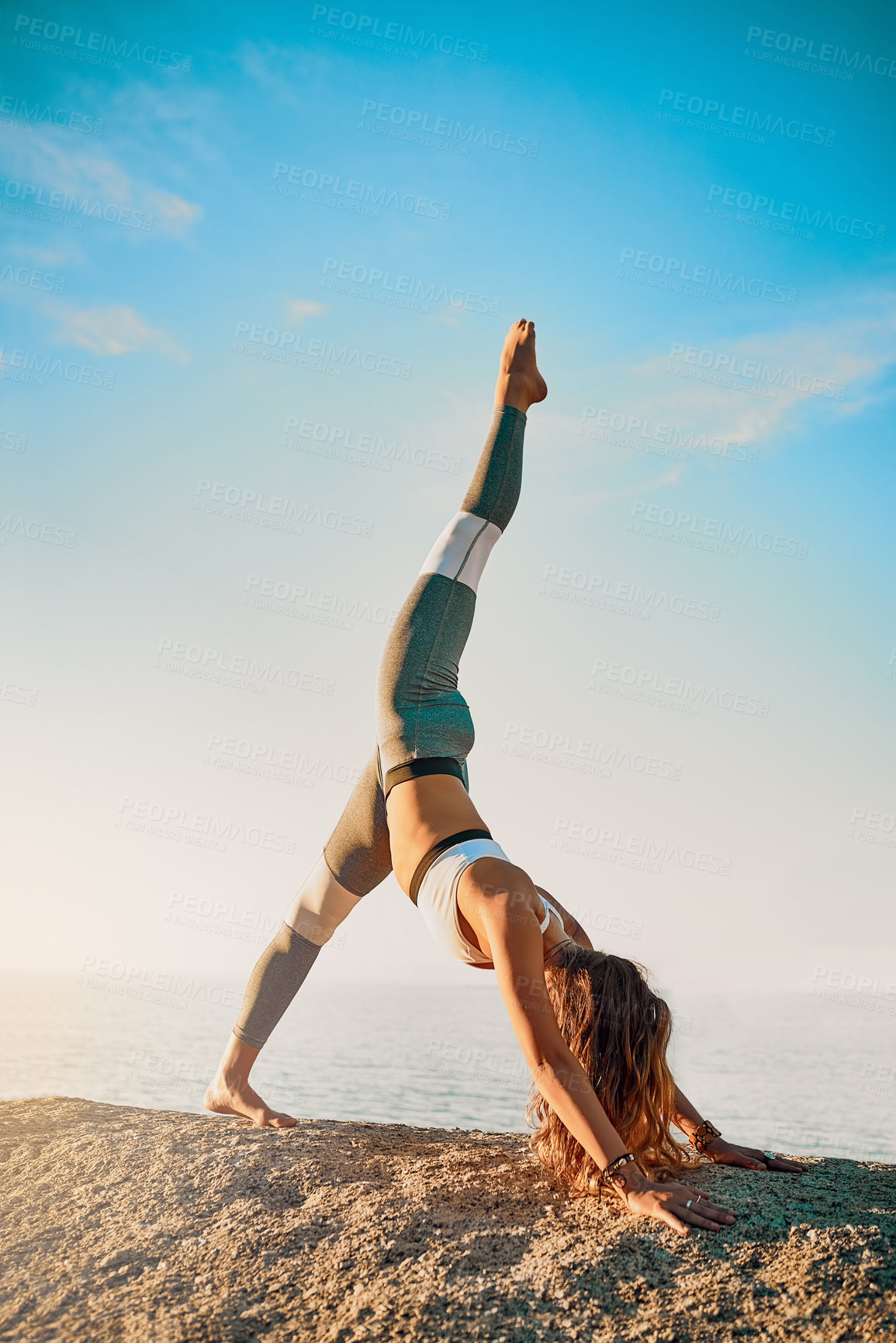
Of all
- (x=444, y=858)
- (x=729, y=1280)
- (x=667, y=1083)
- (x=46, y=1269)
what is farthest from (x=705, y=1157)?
(x=46, y=1269)

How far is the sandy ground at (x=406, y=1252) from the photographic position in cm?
201

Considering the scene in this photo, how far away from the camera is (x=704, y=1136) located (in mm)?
2971

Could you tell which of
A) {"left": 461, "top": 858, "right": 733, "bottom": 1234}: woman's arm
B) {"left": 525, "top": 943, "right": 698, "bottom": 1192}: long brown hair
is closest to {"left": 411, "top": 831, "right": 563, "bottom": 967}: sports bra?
{"left": 461, "top": 858, "right": 733, "bottom": 1234}: woman's arm

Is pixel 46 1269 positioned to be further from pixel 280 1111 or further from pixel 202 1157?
pixel 280 1111

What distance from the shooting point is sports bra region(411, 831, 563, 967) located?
2852 mm

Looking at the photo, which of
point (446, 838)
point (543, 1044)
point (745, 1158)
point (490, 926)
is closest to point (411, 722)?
point (446, 838)

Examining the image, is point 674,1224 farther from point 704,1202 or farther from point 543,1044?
point 543,1044

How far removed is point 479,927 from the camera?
2.77m

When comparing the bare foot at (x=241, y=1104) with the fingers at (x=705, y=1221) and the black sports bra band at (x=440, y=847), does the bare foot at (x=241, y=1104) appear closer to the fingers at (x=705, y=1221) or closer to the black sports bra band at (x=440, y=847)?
the black sports bra band at (x=440, y=847)

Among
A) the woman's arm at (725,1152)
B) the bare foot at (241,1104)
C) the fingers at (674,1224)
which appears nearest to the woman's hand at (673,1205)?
the fingers at (674,1224)

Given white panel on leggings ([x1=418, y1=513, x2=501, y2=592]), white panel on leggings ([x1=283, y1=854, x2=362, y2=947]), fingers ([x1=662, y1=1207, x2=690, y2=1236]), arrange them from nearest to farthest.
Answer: fingers ([x1=662, y1=1207, x2=690, y2=1236]) → white panel on leggings ([x1=418, y1=513, x2=501, y2=592]) → white panel on leggings ([x1=283, y1=854, x2=362, y2=947])

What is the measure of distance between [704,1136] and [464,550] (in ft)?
7.48

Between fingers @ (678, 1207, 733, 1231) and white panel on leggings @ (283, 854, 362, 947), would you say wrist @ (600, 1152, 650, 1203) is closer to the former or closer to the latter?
fingers @ (678, 1207, 733, 1231)

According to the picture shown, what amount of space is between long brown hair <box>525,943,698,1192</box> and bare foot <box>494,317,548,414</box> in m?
2.27
